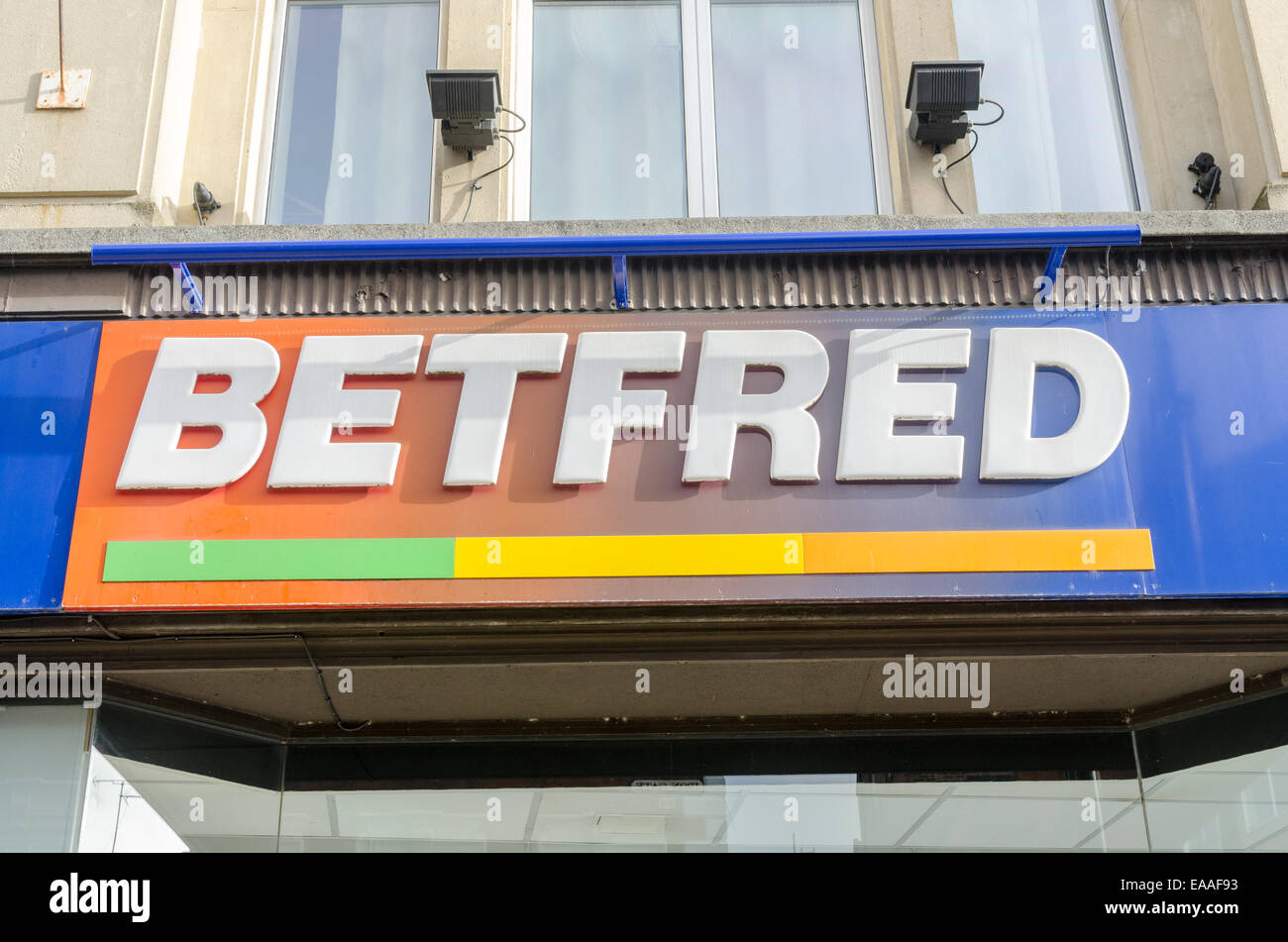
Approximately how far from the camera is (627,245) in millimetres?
5137

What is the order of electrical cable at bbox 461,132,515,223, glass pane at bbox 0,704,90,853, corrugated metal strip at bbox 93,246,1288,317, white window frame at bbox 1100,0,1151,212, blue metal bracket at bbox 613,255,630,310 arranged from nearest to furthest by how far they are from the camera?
glass pane at bbox 0,704,90,853
blue metal bracket at bbox 613,255,630,310
corrugated metal strip at bbox 93,246,1288,317
electrical cable at bbox 461,132,515,223
white window frame at bbox 1100,0,1151,212

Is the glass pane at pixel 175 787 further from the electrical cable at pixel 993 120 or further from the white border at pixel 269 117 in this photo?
the electrical cable at pixel 993 120

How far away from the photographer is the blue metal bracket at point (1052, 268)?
5.28 metres

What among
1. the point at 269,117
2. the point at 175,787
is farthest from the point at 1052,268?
the point at 175,787

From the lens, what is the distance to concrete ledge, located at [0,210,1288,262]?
212 inches

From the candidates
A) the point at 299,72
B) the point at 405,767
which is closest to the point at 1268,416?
the point at 405,767

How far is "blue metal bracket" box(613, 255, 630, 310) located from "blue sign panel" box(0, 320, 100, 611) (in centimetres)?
235

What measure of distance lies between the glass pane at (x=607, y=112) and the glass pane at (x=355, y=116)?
2.22ft

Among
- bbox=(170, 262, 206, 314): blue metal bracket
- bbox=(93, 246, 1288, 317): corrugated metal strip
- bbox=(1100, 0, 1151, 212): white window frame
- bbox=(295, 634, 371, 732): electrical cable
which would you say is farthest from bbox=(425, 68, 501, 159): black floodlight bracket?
bbox=(1100, 0, 1151, 212): white window frame

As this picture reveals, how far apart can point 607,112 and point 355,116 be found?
1.45 metres

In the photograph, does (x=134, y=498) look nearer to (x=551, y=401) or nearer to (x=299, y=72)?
(x=551, y=401)

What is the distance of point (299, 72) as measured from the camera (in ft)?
22.4

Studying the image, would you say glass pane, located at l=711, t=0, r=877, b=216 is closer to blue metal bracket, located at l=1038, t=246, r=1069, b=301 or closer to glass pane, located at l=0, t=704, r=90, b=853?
blue metal bracket, located at l=1038, t=246, r=1069, b=301

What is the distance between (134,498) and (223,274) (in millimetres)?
1144
